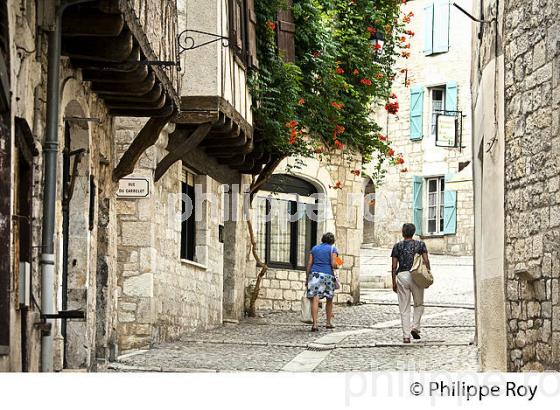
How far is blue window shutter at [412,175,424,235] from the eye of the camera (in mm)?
34250

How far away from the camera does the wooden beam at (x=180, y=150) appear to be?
16.1m

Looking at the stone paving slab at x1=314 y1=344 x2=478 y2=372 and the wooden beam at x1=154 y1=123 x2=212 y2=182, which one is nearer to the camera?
the stone paving slab at x1=314 y1=344 x2=478 y2=372

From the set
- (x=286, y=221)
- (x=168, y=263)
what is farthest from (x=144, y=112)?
(x=286, y=221)

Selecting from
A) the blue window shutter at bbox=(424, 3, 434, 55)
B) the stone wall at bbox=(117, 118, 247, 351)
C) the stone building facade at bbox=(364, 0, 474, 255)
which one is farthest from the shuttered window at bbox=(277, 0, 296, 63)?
the blue window shutter at bbox=(424, 3, 434, 55)

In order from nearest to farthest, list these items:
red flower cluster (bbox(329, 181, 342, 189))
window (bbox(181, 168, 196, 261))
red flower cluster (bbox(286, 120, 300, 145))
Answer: window (bbox(181, 168, 196, 261)) → red flower cluster (bbox(286, 120, 300, 145)) → red flower cluster (bbox(329, 181, 342, 189))

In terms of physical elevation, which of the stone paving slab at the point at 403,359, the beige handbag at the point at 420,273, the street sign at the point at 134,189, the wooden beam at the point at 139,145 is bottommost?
the stone paving slab at the point at 403,359

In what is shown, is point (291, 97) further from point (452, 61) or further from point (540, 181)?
point (452, 61)

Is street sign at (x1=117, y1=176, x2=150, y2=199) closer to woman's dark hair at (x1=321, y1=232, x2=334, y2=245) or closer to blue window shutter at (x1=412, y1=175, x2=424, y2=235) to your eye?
woman's dark hair at (x1=321, y1=232, x2=334, y2=245)

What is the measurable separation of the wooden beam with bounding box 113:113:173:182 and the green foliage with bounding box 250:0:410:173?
521 centimetres

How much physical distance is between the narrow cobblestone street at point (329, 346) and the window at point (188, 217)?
1160 millimetres

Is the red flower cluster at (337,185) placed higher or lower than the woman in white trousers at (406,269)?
higher

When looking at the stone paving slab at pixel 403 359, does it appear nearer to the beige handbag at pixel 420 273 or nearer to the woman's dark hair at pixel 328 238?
the beige handbag at pixel 420 273

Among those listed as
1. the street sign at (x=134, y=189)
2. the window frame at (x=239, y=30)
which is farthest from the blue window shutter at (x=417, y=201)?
the street sign at (x=134, y=189)

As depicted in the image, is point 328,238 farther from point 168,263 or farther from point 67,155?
point 67,155
